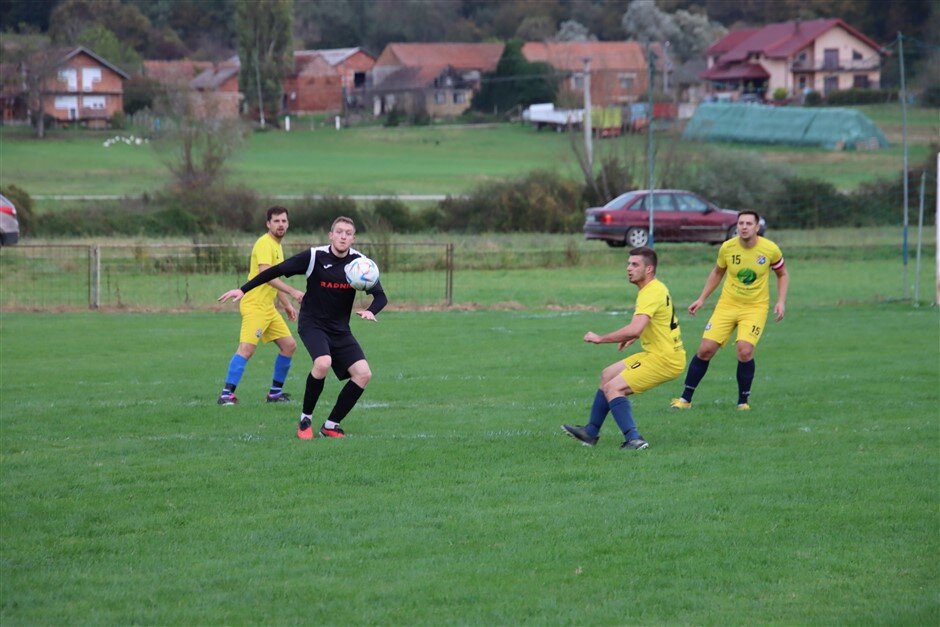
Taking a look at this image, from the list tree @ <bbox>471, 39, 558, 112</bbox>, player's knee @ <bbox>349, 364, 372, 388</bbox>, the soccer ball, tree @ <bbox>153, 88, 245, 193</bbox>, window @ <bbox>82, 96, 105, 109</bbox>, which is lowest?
player's knee @ <bbox>349, 364, 372, 388</bbox>

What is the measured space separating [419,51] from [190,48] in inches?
775

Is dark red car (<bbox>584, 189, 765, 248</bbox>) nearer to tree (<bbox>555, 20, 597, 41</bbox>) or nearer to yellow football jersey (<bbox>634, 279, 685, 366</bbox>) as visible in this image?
yellow football jersey (<bbox>634, 279, 685, 366</bbox>)

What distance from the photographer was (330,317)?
10.8 meters

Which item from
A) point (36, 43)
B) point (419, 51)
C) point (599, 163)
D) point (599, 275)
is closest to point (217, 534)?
point (599, 275)

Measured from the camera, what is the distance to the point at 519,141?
270ft

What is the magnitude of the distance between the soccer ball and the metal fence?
1378 cm

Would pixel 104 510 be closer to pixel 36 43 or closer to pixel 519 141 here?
pixel 36 43

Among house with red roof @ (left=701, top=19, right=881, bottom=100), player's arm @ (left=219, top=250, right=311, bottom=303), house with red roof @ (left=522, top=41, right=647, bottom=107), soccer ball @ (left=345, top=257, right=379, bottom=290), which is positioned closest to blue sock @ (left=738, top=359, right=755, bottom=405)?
soccer ball @ (left=345, top=257, right=379, bottom=290)

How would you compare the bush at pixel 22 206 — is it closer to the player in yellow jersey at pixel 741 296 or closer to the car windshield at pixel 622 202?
the car windshield at pixel 622 202

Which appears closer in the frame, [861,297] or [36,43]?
[861,297]

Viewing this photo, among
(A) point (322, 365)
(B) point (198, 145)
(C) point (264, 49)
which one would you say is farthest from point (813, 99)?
(A) point (322, 365)

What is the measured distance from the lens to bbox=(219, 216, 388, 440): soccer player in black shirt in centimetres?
1061

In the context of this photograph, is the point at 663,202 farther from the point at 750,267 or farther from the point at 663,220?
the point at 750,267

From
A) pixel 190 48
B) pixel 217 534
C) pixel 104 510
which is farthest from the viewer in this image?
pixel 190 48
